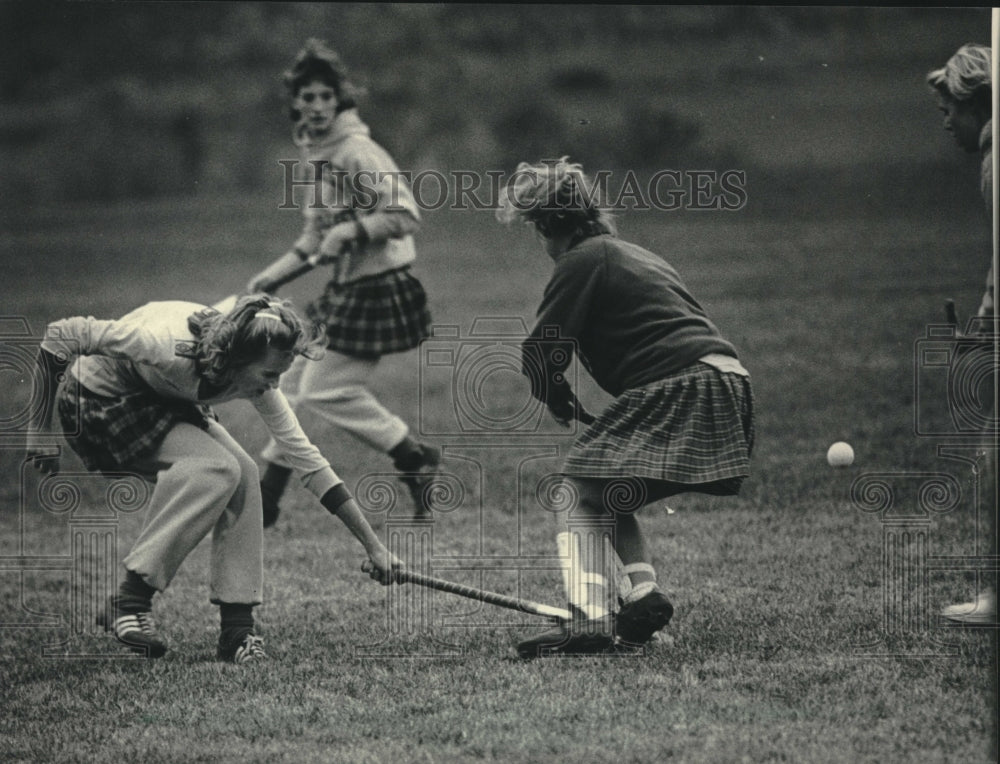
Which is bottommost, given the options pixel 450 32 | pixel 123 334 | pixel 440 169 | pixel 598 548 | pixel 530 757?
pixel 530 757

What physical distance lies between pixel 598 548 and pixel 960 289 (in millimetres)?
2313

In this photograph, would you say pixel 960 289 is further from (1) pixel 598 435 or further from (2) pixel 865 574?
(1) pixel 598 435

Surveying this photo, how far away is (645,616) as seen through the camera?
3688 millimetres

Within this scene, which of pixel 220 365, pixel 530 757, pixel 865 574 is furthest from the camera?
pixel 865 574

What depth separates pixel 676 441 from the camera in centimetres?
377

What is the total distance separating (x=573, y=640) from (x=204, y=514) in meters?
0.98

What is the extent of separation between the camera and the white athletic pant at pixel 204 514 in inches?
150

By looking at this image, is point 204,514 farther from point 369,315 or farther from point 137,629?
point 369,315

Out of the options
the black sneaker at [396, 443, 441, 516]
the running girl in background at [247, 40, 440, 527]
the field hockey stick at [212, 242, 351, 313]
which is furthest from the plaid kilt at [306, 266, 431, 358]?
the black sneaker at [396, 443, 441, 516]

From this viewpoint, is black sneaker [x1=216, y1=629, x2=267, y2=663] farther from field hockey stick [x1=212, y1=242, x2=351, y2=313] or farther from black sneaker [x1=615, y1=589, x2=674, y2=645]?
field hockey stick [x1=212, y1=242, x2=351, y2=313]

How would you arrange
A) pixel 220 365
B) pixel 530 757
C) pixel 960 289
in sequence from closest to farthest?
pixel 530 757 < pixel 220 365 < pixel 960 289

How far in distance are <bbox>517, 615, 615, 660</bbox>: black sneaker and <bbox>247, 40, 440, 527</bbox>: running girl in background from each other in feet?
4.96

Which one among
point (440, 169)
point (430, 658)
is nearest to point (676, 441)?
point (430, 658)

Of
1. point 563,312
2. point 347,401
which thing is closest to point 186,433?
point 563,312
